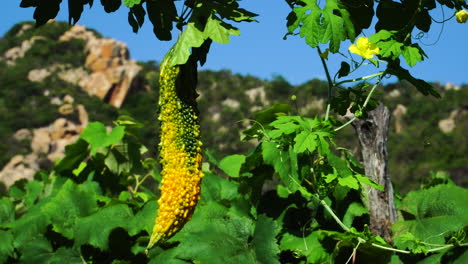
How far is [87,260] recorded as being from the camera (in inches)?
132

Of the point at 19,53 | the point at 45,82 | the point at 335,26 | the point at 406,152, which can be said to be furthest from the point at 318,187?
the point at 19,53

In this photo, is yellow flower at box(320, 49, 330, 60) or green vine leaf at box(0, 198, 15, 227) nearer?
yellow flower at box(320, 49, 330, 60)

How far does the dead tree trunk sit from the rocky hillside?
35.1 meters

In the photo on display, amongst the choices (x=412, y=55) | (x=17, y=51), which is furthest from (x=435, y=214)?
(x=17, y=51)

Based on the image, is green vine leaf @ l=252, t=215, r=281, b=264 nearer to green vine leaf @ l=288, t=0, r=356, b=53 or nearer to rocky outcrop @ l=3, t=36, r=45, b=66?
green vine leaf @ l=288, t=0, r=356, b=53

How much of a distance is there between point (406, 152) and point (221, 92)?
2591 centimetres

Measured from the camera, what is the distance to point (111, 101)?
2485 inches

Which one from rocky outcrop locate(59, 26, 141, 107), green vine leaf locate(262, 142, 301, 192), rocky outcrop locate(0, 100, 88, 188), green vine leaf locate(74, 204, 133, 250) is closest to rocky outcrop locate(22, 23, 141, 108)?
rocky outcrop locate(59, 26, 141, 107)

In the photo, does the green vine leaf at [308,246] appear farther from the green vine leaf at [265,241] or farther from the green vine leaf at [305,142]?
the green vine leaf at [305,142]

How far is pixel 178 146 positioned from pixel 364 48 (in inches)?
38.5

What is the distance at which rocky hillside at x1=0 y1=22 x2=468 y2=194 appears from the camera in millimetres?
45000

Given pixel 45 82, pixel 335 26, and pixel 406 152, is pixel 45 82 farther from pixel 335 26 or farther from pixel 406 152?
pixel 335 26

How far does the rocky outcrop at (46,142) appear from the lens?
159ft

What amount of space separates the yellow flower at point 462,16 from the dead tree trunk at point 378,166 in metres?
0.87
